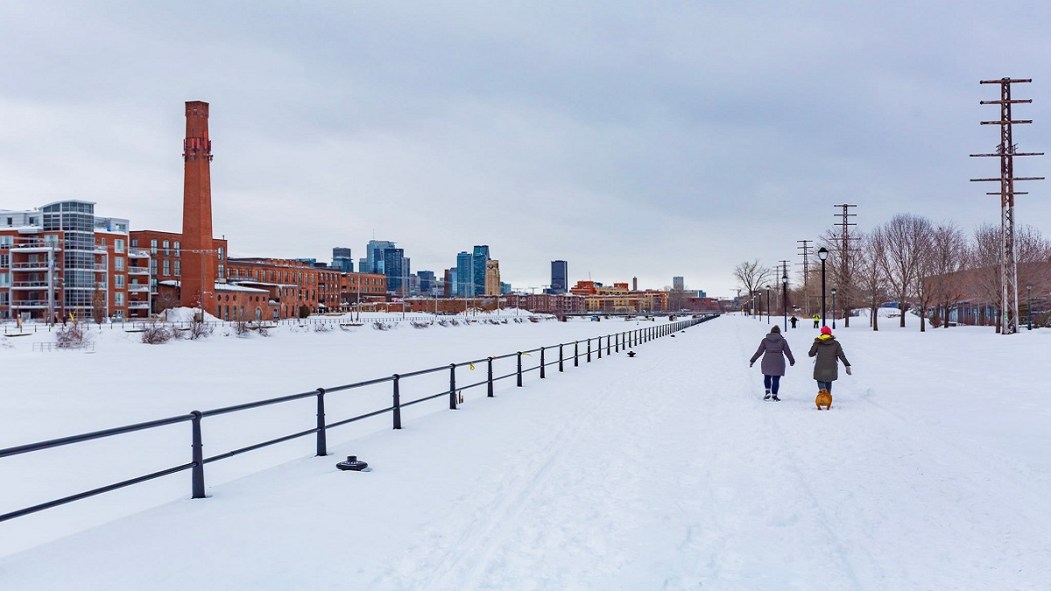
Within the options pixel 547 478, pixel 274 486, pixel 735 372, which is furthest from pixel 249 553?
pixel 735 372

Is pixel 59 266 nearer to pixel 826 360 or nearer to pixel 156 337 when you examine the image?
pixel 156 337

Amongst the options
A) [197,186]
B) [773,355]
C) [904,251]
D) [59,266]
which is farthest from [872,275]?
[59,266]

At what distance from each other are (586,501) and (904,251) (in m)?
65.8

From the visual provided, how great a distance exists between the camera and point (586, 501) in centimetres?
769

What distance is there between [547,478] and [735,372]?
628 inches

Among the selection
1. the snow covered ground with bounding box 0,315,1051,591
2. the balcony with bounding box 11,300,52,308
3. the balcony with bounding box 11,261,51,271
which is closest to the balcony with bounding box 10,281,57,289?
the balcony with bounding box 11,261,51,271

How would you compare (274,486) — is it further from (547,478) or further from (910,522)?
(910,522)

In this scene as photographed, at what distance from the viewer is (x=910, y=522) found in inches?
274

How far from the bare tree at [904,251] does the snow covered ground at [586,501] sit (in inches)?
1969

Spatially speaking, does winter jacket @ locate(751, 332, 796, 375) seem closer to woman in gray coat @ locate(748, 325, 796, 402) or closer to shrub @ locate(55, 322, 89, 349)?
woman in gray coat @ locate(748, 325, 796, 402)

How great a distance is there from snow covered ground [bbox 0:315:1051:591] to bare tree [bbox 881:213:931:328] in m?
50.0

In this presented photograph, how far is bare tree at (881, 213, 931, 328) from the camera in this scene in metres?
62.2

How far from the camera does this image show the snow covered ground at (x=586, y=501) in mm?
5699

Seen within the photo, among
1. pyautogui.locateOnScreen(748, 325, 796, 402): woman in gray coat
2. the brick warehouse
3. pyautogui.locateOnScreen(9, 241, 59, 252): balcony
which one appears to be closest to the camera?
pyautogui.locateOnScreen(748, 325, 796, 402): woman in gray coat
